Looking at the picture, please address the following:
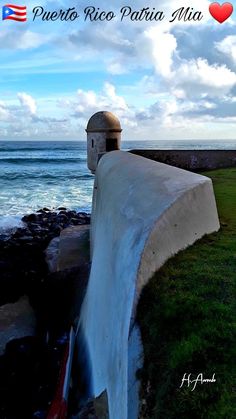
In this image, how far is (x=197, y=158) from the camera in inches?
607

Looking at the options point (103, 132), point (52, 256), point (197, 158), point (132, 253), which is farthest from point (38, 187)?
point (132, 253)

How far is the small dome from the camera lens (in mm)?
15242

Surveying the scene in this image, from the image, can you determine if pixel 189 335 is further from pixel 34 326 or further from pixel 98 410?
pixel 34 326

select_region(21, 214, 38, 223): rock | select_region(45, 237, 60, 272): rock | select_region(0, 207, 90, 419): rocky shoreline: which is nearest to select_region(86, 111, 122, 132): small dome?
select_region(21, 214, 38, 223): rock

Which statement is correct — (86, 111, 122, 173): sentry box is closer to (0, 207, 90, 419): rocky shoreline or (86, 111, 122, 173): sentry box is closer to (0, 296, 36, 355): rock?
(0, 207, 90, 419): rocky shoreline

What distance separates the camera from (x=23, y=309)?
7.90 metres

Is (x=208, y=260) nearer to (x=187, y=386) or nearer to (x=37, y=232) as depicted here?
(x=187, y=386)

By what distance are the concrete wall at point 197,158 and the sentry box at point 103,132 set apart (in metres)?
1.06

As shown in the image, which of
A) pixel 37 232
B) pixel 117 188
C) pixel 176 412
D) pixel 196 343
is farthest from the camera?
pixel 37 232

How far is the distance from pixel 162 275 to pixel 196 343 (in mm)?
938

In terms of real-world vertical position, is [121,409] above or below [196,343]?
below

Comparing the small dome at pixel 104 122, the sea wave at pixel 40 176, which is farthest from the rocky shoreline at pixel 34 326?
the sea wave at pixel 40 176

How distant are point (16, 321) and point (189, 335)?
16.7 ft

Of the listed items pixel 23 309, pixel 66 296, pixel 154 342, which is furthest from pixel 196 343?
pixel 23 309
